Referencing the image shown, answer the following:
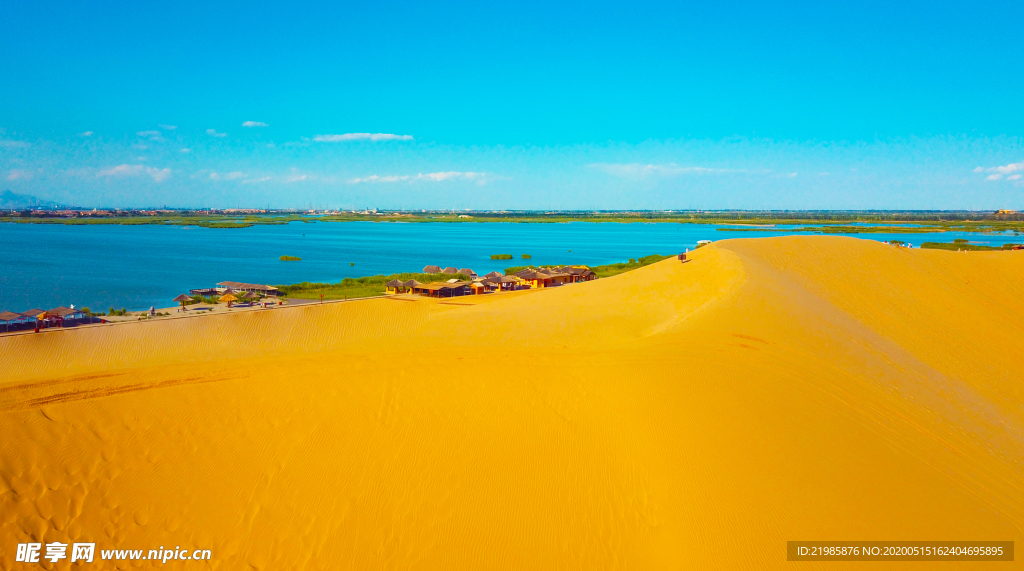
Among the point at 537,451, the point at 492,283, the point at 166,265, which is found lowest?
the point at 166,265

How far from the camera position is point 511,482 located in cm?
824

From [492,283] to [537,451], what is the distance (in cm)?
2890

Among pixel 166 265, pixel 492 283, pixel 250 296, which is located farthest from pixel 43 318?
pixel 166 265

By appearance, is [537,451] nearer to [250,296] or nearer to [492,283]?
[492,283]

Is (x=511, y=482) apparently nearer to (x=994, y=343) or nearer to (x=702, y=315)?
(x=702, y=315)

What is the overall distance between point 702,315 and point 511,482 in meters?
8.64

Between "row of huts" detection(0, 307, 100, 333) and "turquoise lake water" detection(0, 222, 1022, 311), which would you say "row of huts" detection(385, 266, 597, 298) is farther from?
"row of huts" detection(0, 307, 100, 333)

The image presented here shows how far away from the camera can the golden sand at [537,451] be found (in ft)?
23.9

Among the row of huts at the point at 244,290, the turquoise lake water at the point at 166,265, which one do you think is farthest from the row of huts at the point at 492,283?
the turquoise lake water at the point at 166,265

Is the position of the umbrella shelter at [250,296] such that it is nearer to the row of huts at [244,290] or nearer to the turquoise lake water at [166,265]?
the row of huts at [244,290]

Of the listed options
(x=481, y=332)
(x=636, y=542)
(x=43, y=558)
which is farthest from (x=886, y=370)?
(x=43, y=558)

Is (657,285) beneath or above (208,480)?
above

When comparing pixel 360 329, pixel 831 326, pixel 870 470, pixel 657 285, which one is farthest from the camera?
pixel 360 329

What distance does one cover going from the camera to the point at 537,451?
8.84 m
